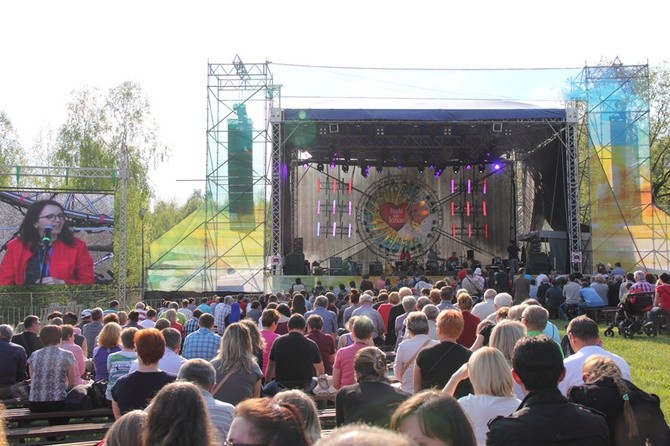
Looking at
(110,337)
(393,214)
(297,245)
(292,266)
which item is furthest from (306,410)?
Result: (393,214)

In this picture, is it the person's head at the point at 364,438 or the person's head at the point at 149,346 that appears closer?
the person's head at the point at 364,438

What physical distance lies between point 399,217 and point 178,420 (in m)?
25.2

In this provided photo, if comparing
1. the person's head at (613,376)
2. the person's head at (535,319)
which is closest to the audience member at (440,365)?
the person's head at (535,319)

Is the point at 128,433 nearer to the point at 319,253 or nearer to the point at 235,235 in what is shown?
the point at 235,235

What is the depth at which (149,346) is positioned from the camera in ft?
16.4

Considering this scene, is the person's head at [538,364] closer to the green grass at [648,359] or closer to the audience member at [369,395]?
the audience member at [369,395]

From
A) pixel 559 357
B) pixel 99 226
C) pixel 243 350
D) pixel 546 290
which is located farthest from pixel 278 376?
pixel 99 226

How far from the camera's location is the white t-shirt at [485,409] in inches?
152

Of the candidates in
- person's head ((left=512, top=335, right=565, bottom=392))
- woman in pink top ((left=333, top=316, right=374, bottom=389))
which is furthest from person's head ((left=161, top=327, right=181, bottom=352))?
person's head ((left=512, top=335, right=565, bottom=392))

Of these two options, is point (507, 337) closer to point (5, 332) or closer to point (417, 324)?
point (417, 324)

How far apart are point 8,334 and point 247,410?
654 centimetres

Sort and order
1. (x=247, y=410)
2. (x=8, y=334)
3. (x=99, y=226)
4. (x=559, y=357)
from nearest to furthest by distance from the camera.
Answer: (x=247, y=410) < (x=559, y=357) < (x=8, y=334) < (x=99, y=226)

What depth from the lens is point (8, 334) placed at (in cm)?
822

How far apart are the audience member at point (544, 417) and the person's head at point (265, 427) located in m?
1.01
